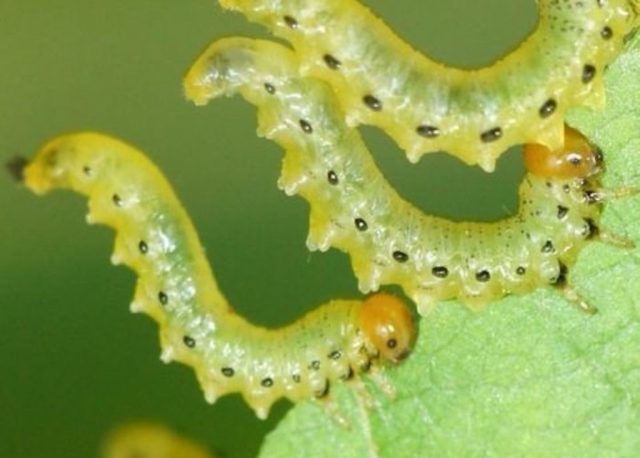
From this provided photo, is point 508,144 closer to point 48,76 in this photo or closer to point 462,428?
point 462,428

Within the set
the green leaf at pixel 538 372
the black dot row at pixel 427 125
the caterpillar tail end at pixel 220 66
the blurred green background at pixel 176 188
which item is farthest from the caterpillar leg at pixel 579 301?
the blurred green background at pixel 176 188

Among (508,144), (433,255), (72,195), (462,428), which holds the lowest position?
(72,195)

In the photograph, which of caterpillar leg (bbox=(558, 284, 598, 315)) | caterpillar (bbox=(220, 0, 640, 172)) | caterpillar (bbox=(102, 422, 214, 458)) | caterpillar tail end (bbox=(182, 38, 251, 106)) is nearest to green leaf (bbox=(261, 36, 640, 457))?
caterpillar leg (bbox=(558, 284, 598, 315))

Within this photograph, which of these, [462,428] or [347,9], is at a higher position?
[347,9]

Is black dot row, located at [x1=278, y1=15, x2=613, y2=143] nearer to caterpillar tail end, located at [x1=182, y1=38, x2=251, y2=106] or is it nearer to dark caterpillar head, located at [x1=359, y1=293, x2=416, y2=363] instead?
caterpillar tail end, located at [x1=182, y1=38, x2=251, y2=106]

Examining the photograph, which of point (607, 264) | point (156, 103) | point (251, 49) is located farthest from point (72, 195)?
point (607, 264)

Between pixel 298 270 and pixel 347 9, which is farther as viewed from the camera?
pixel 298 270

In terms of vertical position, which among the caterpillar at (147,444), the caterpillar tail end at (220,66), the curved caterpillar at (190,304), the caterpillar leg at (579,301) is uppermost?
the caterpillar tail end at (220,66)

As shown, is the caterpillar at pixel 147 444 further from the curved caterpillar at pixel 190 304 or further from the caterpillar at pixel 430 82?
the caterpillar at pixel 430 82
